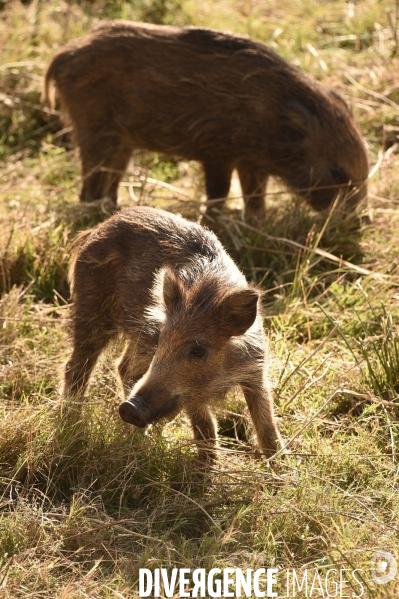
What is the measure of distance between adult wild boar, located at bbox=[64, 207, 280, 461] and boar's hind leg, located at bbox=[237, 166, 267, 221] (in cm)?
208

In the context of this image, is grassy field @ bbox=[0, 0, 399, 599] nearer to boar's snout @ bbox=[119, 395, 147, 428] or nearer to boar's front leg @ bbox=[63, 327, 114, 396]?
boar's front leg @ bbox=[63, 327, 114, 396]

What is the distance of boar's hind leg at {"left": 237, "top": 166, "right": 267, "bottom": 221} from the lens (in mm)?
6859

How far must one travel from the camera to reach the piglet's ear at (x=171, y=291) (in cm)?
412

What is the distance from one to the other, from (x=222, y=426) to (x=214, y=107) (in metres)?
2.85

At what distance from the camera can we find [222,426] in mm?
4770

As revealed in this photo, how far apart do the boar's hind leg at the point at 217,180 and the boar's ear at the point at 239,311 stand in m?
2.87

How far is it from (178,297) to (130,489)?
2.83 feet

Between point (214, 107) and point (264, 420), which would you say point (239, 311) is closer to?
point (264, 420)

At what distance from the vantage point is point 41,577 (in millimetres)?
3492

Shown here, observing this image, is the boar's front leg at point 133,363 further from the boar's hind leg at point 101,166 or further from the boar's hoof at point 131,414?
the boar's hind leg at point 101,166

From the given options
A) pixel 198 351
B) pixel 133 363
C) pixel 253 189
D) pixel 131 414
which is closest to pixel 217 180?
pixel 253 189

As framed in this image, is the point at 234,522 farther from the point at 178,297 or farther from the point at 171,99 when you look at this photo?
the point at 171,99

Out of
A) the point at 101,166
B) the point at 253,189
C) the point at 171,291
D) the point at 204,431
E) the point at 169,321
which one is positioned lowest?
the point at 204,431

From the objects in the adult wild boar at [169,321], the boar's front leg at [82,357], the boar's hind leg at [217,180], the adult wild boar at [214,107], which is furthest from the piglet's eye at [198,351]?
the boar's hind leg at [217,180]
